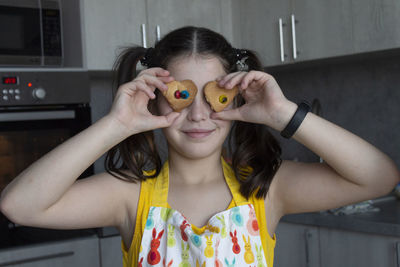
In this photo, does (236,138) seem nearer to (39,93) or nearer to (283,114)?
(283,114)

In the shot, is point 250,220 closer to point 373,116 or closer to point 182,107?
point 182,107

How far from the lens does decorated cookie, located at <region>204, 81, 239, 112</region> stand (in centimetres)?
111

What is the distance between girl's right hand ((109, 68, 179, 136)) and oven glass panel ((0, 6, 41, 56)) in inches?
45.7

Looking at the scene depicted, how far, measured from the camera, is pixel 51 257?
212 cm

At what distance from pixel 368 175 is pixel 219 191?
0.35 m

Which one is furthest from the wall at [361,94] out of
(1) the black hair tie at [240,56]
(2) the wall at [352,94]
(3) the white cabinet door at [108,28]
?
(1) the black hair tie at [240,56]

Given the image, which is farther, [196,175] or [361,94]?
[361,94]

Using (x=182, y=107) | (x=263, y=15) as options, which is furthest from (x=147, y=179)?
(x=263, y=15)

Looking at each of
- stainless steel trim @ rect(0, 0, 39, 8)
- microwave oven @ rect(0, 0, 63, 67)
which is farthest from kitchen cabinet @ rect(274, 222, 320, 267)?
stainless steel trim @ rect(0, 0, 39, 8)

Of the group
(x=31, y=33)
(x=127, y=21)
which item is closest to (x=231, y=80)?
(x=31, y=33)

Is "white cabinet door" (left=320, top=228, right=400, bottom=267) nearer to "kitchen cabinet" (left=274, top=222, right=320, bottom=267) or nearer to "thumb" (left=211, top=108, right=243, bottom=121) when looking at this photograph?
"kitchen cabinet" (left=274, top=222, right=320, bottom=267)

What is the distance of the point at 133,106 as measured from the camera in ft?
3.84

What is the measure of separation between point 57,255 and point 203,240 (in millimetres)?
1204

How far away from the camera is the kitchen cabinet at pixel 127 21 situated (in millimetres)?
2359
